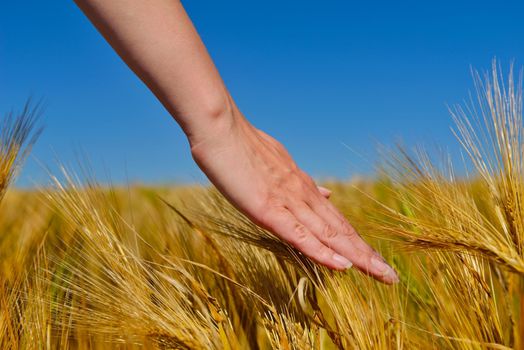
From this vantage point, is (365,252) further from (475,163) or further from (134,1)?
(134,1)

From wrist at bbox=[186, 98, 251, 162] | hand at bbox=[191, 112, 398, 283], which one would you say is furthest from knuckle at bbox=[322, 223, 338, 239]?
wrist at bbox=[186, 98, 251, 162]

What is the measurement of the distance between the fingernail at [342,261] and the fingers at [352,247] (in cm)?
3

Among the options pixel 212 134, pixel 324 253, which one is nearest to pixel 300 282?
pixel 324 253

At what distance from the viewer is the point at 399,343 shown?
0.71 meters

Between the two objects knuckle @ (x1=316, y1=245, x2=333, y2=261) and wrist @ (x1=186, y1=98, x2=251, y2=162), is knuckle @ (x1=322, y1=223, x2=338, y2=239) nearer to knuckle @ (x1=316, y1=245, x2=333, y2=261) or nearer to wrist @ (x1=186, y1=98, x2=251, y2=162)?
knuckle @ (x1=316, y1=245, x2=333, y2=261)

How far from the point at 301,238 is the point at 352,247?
74mm

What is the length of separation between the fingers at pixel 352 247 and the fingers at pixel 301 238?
0.07 ft

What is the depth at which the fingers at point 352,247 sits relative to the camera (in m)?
0.77

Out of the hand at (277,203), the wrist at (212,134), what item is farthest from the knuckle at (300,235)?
the wrist at (212,134)

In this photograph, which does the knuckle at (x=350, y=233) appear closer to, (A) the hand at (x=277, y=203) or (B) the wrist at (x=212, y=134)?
(A) the hand at (x=277, y=203)

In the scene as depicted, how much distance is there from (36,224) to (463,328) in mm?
936

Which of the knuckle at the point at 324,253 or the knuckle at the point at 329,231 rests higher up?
the knuckle at the point at 329,231

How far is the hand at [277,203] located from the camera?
30.4 inches

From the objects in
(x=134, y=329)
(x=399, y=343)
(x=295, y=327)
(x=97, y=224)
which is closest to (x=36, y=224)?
(x=97, y=224)
